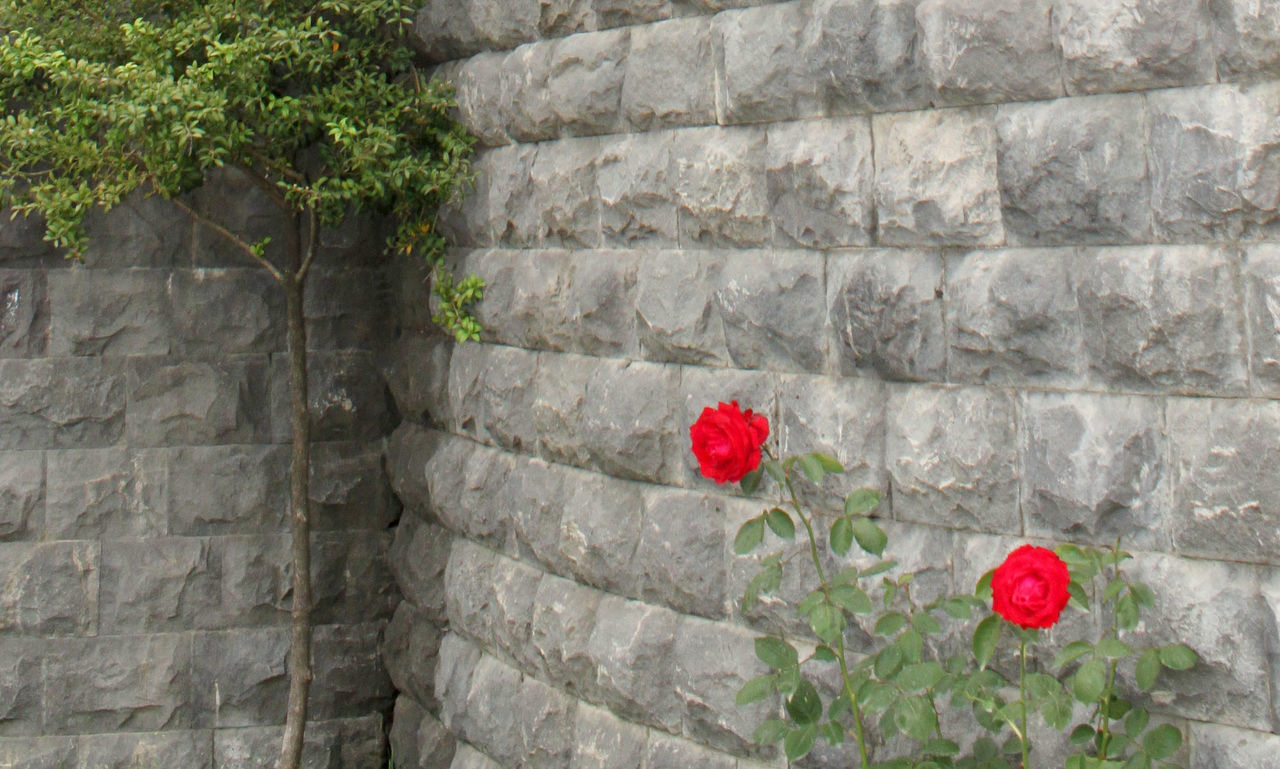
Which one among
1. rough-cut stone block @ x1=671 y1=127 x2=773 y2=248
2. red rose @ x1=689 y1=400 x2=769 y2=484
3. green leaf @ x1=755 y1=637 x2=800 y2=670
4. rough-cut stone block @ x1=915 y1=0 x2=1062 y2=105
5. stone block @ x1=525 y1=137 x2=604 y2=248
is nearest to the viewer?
rough-cut stone block @ x1=915 y1=0 x2=1062 y2=105

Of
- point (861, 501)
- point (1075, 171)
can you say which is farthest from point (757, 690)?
point (1075, 171)

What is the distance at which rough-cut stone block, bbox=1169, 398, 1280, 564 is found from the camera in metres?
2.59

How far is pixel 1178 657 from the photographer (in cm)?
266

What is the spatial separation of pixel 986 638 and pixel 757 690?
54 cm

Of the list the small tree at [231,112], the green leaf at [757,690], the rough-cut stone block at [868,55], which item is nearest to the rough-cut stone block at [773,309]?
the rough-cut stone block at [868,55]

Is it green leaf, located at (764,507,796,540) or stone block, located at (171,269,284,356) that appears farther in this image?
stone block, located at (171,269,284,356)

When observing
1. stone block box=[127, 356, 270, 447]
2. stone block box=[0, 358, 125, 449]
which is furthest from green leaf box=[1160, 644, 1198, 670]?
stone block box=[0, 358, 125, 449]

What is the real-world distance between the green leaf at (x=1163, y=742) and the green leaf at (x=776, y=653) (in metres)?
0.80

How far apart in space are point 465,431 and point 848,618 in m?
2.08

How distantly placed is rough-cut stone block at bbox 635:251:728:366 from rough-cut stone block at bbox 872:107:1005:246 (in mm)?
598

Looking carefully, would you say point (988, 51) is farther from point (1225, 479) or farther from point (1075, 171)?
point (1225, 479)

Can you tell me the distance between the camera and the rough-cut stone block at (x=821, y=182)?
10.6 ft

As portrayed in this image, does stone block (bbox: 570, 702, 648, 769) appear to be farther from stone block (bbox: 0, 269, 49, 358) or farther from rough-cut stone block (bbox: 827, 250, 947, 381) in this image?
stone block (bbox: 0, 269, 49, 358)

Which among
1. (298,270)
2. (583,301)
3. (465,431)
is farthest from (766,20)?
(298,270)
